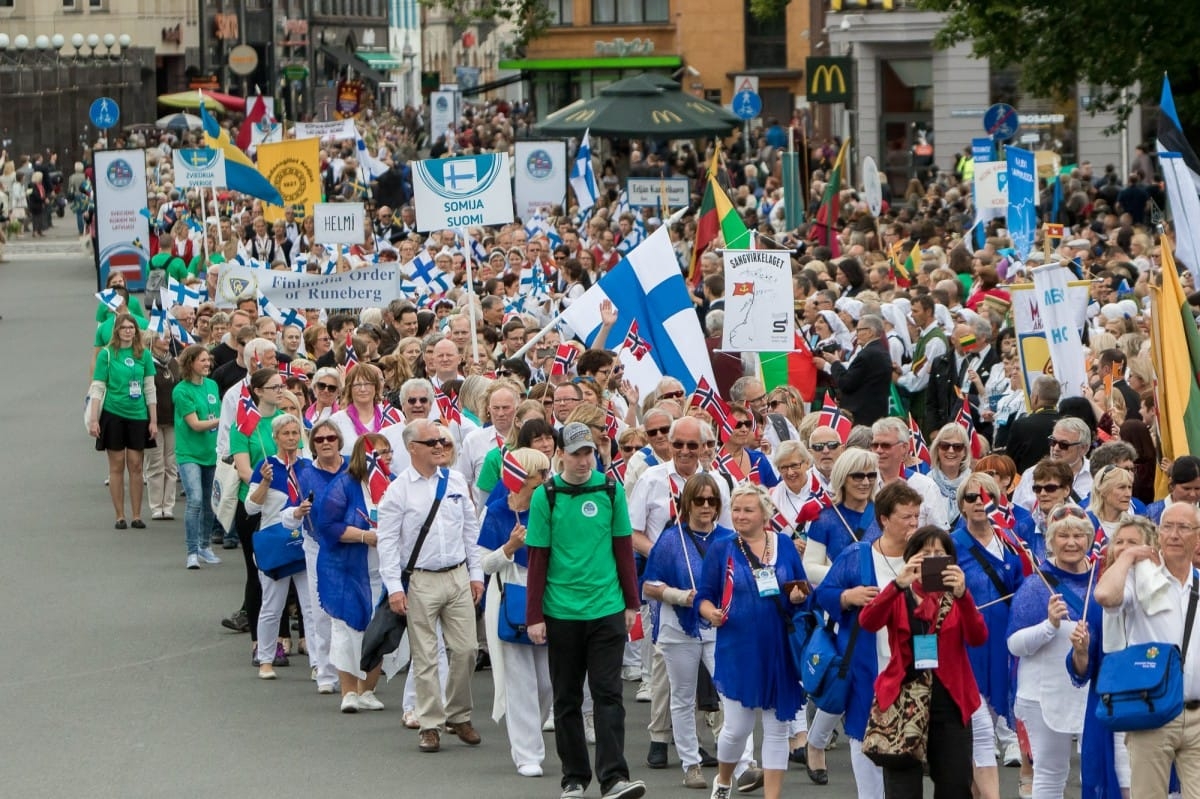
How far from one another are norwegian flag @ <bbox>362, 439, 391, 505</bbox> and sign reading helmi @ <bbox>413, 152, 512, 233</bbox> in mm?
5445

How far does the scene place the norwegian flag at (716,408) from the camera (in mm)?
11828

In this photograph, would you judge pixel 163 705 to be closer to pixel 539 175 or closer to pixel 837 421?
pixel 837 421

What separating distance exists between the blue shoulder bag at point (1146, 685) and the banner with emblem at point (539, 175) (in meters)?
22.9

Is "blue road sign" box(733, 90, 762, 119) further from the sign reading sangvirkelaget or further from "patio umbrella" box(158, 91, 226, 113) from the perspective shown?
"patio umbrella" box(158, 91, 226, 113)

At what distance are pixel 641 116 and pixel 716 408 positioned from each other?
1944 centimetres

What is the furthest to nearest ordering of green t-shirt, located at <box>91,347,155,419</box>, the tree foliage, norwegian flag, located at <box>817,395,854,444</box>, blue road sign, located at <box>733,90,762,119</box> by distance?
blue road sign, located at <box>733,90,762,119</box> < the tree foliage < green t-shirt, located at <box>91,347,155,419</box> < norwegian flag, located at <box>817,395,854,444</box>

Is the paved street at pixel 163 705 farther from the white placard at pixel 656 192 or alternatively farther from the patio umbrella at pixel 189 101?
the patio umbrella at pixel 189 101

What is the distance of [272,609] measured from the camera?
1272 centimetres

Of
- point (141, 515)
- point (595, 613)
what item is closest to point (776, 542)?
point (595, 613)

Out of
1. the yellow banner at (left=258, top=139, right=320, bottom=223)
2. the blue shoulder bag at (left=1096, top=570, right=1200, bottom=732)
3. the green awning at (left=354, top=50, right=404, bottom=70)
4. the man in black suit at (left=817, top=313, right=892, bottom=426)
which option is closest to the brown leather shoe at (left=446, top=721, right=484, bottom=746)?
the blue shoulder bag at (left=1096, top=570, right=1200, bottom=732)

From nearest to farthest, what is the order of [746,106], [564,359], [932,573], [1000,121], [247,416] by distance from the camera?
[932,573]
[247,416]
[564,359]
[1000,121]
[746,106]

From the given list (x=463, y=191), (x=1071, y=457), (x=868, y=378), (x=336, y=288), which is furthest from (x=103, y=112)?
(x=1071, y=457)

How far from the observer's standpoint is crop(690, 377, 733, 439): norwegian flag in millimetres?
11828

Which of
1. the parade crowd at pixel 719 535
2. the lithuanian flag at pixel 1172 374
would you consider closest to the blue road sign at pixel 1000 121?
the parade crowd at pixel 719 535
